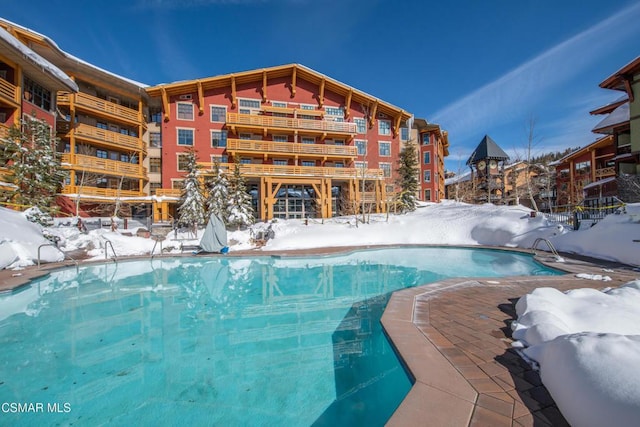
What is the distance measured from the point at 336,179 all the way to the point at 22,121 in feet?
67.1

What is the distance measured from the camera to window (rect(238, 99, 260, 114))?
25.6 m

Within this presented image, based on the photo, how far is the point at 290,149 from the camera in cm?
2533

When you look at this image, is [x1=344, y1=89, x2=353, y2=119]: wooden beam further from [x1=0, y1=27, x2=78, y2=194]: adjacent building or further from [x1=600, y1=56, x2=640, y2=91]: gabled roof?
[x1=0, y1=27, x2=78, y2=194]: adjacent building

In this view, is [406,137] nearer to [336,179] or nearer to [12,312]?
[336,179]

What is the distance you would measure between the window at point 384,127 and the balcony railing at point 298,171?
22.1ft

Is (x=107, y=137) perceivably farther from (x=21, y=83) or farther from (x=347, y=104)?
(x=347, y=104)

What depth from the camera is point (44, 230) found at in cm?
1199

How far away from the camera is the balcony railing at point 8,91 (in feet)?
47.8

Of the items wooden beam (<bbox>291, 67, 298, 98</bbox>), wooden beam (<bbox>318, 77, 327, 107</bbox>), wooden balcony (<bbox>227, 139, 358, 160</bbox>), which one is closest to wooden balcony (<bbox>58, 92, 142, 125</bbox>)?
wooden balcony (<bbox>227, 139, 358, 160</bbox>)

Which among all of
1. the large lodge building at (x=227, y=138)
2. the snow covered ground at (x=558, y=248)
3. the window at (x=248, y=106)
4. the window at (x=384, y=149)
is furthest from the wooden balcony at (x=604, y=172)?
the window at (x=248, y=106)

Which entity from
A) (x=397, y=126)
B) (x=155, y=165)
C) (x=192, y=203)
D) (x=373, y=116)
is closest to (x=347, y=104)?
(x=373, y=116)

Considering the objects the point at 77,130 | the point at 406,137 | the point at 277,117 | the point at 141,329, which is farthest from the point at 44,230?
the point at 406,137

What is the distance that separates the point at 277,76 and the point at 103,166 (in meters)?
16.7

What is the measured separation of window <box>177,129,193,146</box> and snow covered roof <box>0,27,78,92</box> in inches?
286
